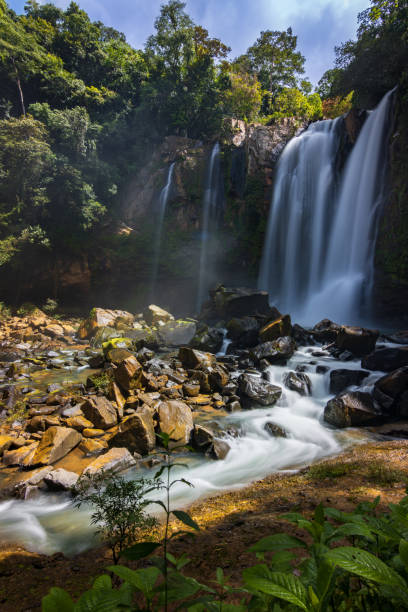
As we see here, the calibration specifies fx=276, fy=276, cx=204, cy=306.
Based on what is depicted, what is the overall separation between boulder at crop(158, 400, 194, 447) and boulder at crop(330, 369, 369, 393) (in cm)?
445

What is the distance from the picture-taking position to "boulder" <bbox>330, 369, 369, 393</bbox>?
7.96 metres

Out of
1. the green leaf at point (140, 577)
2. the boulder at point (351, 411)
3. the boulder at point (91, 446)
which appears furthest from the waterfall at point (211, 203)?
the green leaf at point (140, 577)

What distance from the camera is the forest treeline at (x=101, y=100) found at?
19.0m

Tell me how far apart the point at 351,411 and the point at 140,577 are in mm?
6715

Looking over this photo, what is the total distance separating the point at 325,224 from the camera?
18.6 m

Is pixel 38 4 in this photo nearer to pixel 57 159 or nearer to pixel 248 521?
pixel 57 159

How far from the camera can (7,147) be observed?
59.6ft

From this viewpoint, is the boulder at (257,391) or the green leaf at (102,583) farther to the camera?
the boulder at (257,391)

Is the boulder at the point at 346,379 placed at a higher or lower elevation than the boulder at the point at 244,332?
lower

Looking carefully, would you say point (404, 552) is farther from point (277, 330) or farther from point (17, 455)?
point (277, 330)

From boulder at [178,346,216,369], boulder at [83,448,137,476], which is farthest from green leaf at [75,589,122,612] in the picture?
boulder at [178,346,216,369]

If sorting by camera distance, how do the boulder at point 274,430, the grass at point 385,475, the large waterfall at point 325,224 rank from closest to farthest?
the grass at point 385,475 < the boulder at point 274,430 < the large waterfall at point 325,224

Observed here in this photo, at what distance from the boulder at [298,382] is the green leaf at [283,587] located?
8052 millimetres

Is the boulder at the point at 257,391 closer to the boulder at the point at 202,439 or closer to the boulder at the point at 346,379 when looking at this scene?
the boulder at the point at 346,379
